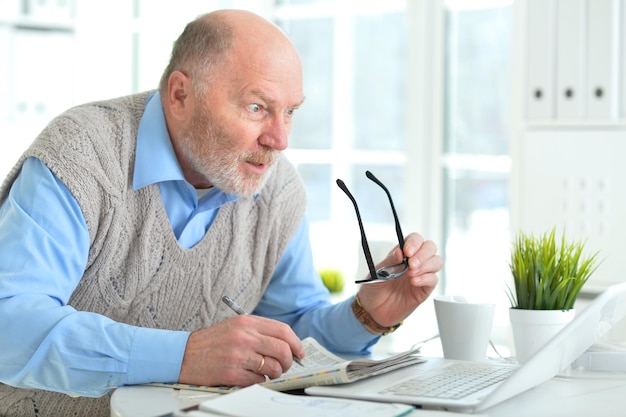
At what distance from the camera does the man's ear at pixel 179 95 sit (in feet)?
5.60

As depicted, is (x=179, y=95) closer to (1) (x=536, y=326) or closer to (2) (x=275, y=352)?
(2) (x=275, y=352)

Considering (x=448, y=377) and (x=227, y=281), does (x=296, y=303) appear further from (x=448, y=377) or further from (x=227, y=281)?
(x=448, y=377)

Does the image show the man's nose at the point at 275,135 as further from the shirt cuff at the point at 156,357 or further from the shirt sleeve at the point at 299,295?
the shirt cuff at the point at 156,357

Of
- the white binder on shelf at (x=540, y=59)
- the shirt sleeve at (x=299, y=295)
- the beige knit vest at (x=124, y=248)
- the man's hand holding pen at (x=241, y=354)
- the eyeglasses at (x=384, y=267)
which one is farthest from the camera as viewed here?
the white binder on shelf at (x=540, y=59)

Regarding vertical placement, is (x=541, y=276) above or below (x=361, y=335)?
above

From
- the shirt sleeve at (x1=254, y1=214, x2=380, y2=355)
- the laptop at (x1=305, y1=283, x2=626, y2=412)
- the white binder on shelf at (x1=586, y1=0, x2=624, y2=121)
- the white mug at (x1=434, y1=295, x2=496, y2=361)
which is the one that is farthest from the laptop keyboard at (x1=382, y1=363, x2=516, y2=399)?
the white binder on shelf at (x1=586, y1=0, x2=624, y2=121)

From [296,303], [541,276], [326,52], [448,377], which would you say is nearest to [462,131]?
[326,52]

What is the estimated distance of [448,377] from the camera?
119 centimetres

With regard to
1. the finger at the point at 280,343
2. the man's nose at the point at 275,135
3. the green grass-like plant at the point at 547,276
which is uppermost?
the man's nose at the point at 275,135

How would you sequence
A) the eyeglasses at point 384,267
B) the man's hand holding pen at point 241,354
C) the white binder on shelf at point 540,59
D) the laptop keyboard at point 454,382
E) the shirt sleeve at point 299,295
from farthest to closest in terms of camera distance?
the white binder on shelf at point 540,59, the shirt sleeve at point 299,295, the eyeglasses at point 384,267, the man's hand holding pen at point 241,354, the laptop keyboard at point 454,382

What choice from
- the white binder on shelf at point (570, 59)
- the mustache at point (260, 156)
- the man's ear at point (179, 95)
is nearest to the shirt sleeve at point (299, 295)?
the mustache at point (260, 156)

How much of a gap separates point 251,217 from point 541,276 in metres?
0.62

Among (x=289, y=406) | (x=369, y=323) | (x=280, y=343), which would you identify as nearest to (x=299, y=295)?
(x=369, y=323)

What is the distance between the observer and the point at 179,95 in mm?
1729
